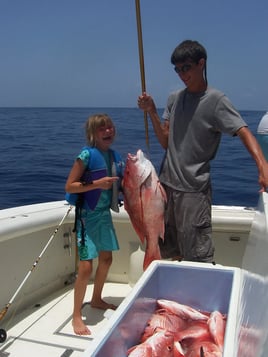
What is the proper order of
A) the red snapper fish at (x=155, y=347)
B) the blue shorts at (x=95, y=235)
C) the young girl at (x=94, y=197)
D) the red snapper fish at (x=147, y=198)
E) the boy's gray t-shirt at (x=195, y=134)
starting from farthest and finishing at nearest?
the blue shorts at (x=95, y=235)
the young girl at (x=94, y=197)
the red snapper fish at (x=147, y=198)
the boy's gray t-shirt at (x=195, y=134)
the red snapper fish at (x=155, y=347)

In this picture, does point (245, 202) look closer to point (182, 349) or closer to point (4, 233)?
point (4, 233)

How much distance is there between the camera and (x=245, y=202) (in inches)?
348

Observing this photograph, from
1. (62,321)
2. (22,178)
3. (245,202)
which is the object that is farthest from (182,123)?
(22,178)

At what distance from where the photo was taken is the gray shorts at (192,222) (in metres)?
3.08

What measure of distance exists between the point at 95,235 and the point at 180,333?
51.6 inches

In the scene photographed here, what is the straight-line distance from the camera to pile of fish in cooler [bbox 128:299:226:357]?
201cm

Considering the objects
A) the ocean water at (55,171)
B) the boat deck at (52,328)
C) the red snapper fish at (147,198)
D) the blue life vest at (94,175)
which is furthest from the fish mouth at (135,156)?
the ocean water at (55,171)

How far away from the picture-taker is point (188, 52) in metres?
2.90

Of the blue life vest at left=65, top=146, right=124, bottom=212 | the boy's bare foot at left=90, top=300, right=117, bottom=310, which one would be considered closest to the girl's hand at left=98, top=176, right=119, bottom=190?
the blue life vest at left=65, top=146, right=124, bottom=212

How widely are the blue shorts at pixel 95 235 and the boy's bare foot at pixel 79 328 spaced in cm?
50

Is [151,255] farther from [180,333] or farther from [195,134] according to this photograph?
[195,134]

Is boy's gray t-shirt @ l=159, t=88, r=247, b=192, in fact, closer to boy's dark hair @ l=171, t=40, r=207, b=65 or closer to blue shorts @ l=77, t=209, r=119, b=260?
boy's dark hair @ l=171, t=40, r=207, b=65

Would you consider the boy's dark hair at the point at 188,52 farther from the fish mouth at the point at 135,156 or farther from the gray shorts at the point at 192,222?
the gray shorts at the point at 192,222

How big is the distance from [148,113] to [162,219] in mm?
786
